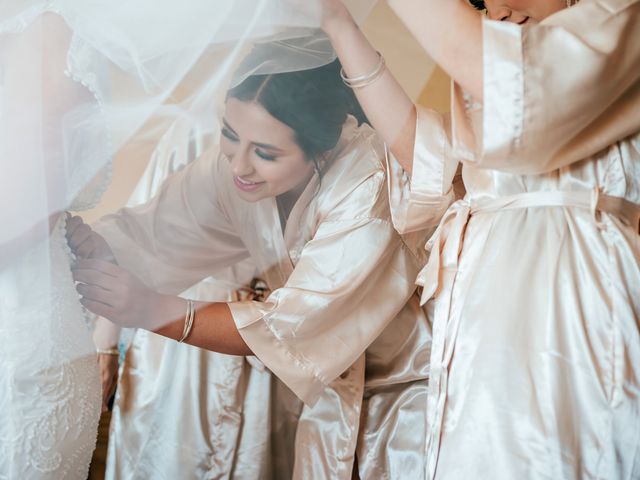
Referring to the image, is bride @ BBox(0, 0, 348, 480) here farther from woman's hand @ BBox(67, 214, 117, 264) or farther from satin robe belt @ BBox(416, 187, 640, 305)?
satin robe belt @ BBox(416, 187, 640, 305)

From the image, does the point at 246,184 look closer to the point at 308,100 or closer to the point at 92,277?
the point at 308,100

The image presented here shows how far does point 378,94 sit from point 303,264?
295mm

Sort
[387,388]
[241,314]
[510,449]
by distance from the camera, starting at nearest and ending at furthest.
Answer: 1. [510,449]
2. [241,314]
3. [387,388]

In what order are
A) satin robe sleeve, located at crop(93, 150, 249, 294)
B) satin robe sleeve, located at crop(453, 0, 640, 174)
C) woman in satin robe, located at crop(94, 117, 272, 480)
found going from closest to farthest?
satin robe sleeve, located at crop(453, 0, 640, 174)
satin robe sleeve, located at crop(93, 150, 249, 294)
woman in satin robe, located at crop(94, 117, 272, 480)

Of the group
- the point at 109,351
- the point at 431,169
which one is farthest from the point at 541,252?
the point at 109,351

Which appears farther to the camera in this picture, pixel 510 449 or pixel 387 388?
pixel 387 388

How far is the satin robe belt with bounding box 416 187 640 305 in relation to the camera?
0.89 metres

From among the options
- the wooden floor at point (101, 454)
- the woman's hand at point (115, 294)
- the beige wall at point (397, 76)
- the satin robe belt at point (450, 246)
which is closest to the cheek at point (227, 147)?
the beige wall at point (397, 76)

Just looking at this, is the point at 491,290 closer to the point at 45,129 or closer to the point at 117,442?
the point at 45,129

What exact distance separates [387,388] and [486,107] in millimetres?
695

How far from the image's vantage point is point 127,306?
41.2 inches

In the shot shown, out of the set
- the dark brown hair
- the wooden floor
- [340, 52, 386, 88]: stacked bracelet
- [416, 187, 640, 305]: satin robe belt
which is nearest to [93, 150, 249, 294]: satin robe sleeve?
the dark brown hair

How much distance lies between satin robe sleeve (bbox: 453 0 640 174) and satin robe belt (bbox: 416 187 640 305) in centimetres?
8

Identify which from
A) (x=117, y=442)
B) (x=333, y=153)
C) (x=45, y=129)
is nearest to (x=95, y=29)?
(x=45, y=129)
